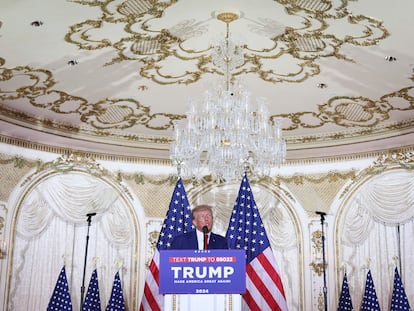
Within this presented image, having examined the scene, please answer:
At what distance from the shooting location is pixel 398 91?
10.9 m

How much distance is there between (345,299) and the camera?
12695mm

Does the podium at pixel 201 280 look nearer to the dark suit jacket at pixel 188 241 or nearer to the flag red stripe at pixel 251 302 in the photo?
the dark suit jacket at pixel 188 241

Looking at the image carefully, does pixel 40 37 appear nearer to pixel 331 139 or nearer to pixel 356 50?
pixel 356 50

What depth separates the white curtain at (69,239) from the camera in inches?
487

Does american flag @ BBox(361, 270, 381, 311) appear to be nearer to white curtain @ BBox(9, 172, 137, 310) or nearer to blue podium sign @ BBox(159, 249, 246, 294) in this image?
white curtain @ BBox(9, 172, 137, 310)

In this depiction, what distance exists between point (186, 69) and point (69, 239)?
511 centimetres

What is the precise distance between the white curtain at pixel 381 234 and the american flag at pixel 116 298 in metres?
4.97

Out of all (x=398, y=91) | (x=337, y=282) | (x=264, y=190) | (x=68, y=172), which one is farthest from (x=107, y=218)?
(x=398, y=91)

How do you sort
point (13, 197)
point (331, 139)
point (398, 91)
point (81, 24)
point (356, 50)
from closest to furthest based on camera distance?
point (81, 24)
point (356, 50)
point (398, 91)
point (13, 197)
point (331, 139)

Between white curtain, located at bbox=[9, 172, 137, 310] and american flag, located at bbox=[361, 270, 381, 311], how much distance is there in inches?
201

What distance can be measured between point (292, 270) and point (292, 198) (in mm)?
1700

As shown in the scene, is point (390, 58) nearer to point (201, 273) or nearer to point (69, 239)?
point (201, 273)

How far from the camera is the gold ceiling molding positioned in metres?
8.01

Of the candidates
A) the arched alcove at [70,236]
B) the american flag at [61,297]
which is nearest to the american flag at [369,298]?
the arched alcove at [70,236]
